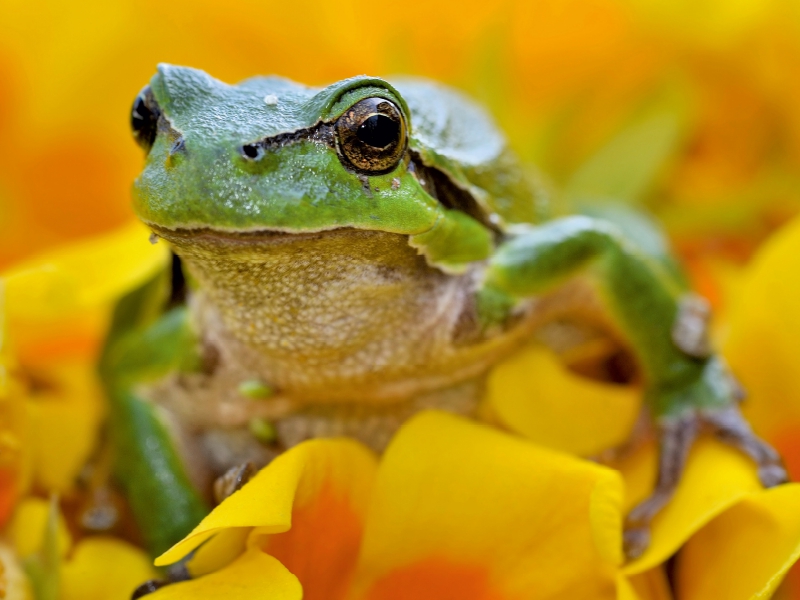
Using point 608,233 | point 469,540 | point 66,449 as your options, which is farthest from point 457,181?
point 66,449

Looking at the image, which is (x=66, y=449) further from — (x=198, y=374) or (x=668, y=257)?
(x=668, y=257)

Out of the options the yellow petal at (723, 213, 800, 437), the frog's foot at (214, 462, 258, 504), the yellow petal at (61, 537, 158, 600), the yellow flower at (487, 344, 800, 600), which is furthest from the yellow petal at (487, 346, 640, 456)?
the yellow petal at (61, 537, 158, 600)

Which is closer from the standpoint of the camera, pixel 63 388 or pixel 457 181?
pixel 457 181

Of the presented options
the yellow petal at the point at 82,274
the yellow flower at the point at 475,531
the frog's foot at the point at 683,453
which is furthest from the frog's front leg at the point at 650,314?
the yellow petal at the point at 82,274

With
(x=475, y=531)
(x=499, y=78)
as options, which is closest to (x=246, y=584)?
(x=475, y=531)

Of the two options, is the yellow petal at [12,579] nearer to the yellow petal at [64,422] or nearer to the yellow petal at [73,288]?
the yellow petal at [64,422]
